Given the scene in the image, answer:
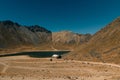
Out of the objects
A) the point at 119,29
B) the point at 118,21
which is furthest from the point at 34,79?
the point at 118,21

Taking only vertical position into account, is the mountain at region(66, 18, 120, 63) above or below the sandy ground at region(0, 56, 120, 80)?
above

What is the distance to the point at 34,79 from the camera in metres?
42.6

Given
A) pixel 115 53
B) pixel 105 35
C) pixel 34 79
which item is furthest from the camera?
pixel 105 35

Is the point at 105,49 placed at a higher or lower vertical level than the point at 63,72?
higher

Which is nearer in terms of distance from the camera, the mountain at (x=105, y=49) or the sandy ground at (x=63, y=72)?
the sandy ground at (x=63, y=72)

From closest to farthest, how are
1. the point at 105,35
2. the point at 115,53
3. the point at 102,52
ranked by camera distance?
the point at 115,53, the point at 102,52, the point at 105,35

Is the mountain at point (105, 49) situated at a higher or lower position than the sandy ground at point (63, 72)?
higher

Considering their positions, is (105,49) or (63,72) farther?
(105,49)

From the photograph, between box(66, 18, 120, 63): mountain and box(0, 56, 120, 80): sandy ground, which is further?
box(66, 18, 120, 63): mountain

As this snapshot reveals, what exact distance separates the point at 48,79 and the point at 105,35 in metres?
79.2

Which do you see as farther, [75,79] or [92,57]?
[92,57]

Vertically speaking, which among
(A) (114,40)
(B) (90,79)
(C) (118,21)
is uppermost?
(C) (118,21)

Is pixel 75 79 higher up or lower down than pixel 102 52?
lower down

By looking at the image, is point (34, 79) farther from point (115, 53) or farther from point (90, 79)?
point (115, 53)
